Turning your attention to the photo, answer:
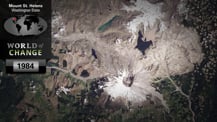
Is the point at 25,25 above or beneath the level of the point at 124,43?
above

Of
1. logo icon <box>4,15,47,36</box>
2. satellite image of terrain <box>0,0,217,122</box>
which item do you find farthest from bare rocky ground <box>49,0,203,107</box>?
logo icon <box>4,15,47,36</box>

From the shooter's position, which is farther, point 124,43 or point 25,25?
point 124,43

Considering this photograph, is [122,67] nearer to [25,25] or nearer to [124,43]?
[124,43]

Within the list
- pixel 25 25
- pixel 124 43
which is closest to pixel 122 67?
pixel 124 43

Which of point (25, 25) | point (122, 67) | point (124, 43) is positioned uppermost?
point (25, 25)

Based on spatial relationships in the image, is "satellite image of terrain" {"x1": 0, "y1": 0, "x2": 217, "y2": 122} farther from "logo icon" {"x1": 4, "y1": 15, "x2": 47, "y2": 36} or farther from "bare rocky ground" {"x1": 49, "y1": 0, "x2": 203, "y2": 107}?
"logo icon" {"x1": 4, "y1": 15, "x2": 47, "y2": 36}

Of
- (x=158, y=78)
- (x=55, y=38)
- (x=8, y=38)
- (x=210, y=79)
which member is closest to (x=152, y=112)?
(x=158, y=78)
